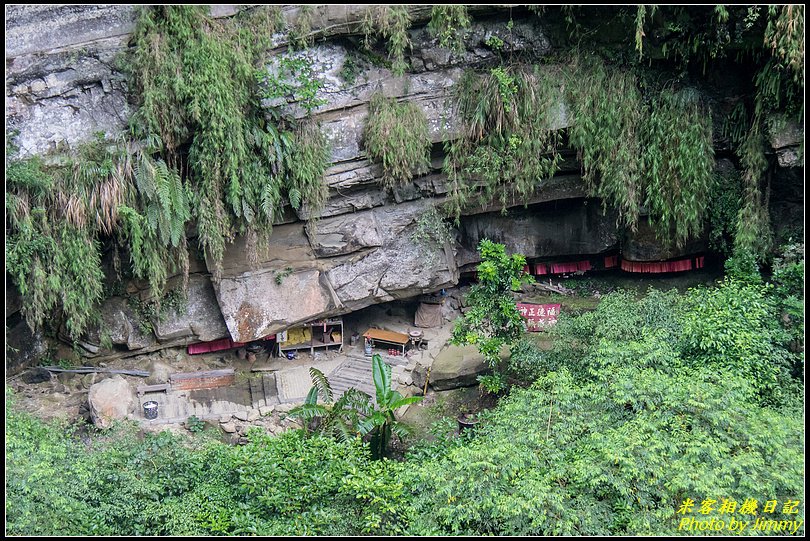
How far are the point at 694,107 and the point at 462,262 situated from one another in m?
6.87

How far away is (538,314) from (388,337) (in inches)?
155

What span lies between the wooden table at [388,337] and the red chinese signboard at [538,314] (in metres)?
3.14

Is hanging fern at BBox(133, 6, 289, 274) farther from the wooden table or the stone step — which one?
the wooden table

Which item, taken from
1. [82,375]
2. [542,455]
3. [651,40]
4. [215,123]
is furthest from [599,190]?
[82,375]

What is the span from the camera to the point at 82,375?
49.5 ft

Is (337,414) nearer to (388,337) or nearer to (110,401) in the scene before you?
(388,337)

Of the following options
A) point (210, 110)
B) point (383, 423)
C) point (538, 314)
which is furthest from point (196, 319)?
point (538, 314)

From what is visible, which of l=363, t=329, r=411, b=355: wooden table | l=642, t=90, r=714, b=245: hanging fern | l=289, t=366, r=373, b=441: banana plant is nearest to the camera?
l=289, t=366, r=373, b=441: banana plant

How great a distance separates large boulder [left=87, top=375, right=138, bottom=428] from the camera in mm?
13461

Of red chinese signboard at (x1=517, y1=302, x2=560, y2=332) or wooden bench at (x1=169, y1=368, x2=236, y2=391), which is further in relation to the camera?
red chinese signboard at (x1=517, y1=302, x2=560, y2=332)

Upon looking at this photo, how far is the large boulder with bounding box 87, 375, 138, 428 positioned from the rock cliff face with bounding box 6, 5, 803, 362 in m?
1.41

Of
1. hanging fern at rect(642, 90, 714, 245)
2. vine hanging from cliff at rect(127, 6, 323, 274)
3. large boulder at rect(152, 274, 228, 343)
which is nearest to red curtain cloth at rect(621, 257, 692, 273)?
hanging fern at rect(642, 90, 714, 245)

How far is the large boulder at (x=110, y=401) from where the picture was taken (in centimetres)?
1346

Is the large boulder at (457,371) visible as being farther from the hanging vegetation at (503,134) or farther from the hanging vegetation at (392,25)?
the hanging vegetation at (392,25)
